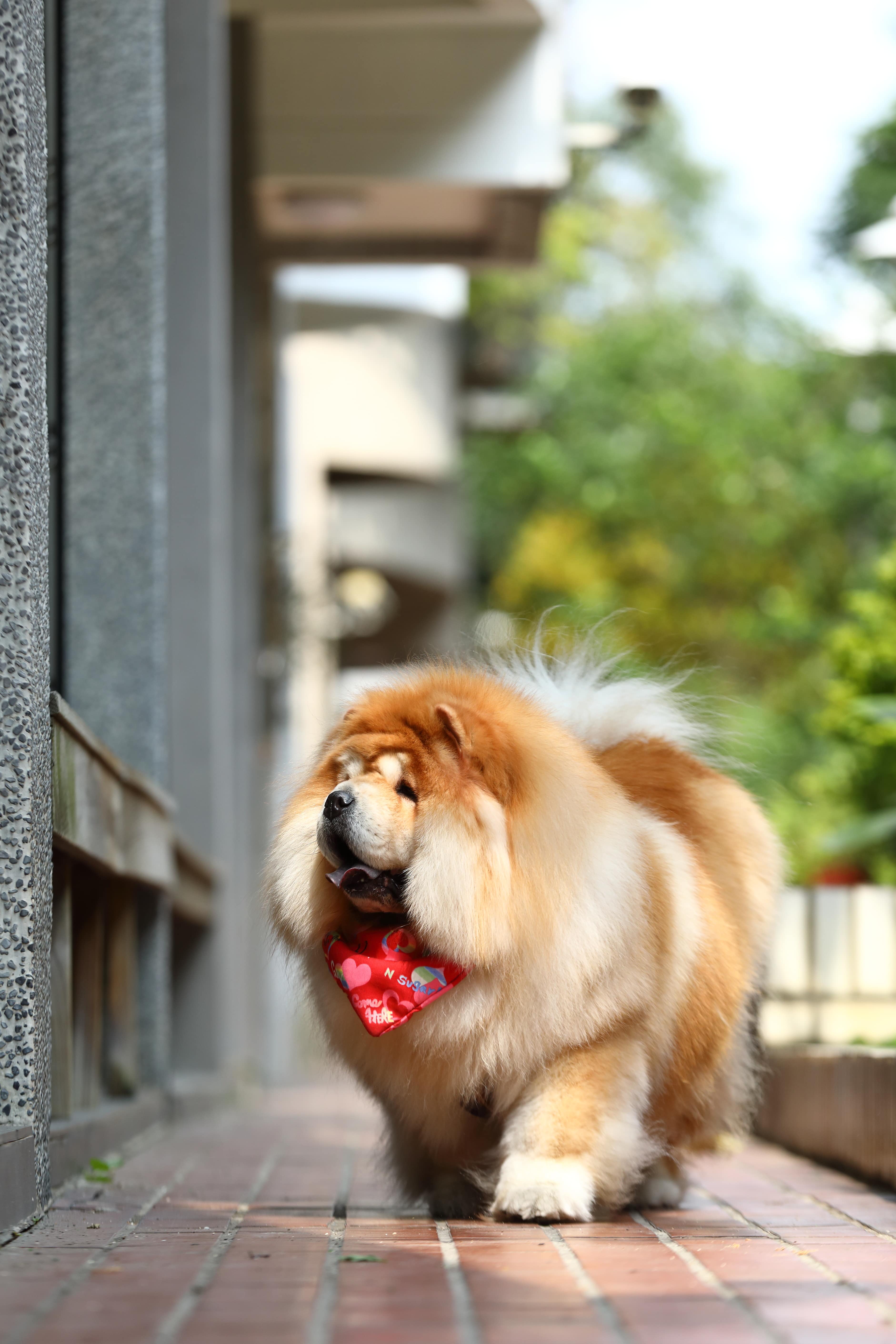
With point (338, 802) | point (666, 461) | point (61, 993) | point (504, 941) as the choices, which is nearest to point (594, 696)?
point (504, 941)

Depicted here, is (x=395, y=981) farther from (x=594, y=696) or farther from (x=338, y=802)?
(x=594, y=696)

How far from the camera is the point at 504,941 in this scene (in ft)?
10.4

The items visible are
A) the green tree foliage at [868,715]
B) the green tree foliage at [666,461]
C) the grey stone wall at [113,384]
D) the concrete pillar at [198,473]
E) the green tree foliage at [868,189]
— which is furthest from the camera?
the green tree foliage at [666,461]

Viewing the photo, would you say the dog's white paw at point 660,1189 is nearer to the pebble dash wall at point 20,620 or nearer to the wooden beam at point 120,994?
the pebble dash wall at point 20,620

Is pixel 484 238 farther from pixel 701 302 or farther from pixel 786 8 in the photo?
pixel 701 302

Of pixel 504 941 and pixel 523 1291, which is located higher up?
pixel 504 941

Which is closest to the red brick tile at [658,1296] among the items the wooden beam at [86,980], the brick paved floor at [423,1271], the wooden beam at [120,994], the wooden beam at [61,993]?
the brick paved floor at [423,1271]

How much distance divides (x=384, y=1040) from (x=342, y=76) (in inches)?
299

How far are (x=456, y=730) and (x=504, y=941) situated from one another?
0.43m

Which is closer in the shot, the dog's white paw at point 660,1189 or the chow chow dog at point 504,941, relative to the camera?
the chow chow dog at point 504,941

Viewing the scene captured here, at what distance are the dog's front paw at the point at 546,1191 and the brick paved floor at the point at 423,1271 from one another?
0.11 feet

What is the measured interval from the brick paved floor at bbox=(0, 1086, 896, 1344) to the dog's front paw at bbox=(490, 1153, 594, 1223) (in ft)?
0.11

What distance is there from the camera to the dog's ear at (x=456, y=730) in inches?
129

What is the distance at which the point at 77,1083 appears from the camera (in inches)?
180
